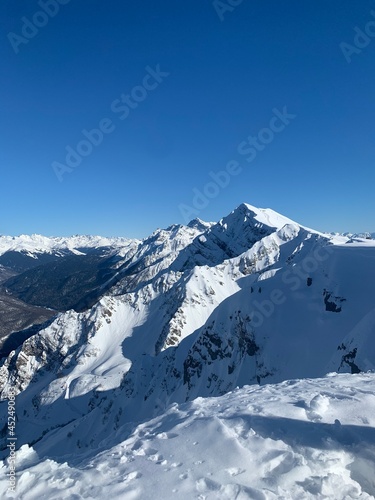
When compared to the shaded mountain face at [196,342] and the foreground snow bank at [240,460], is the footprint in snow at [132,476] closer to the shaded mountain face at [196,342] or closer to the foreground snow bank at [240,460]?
the foreground snow bank at [240,460]

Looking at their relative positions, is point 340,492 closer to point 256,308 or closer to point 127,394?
point 256,308

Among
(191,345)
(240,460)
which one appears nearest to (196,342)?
(191,345)

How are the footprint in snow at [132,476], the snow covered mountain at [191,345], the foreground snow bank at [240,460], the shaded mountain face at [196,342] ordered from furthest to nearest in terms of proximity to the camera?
the shaded mountain face at [196,342]
the snow covered mountain at [191,345]
the footprint in snow at [132,476]
the foreground snow bank at [240,460]

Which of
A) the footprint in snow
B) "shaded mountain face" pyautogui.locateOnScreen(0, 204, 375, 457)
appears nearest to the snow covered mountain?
"shaded mountain face" pyautogui.locateOnScreen(0, 204, 375, 457)

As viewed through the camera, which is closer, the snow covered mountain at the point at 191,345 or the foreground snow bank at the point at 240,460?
the foreground snow bank at the point at 240,460

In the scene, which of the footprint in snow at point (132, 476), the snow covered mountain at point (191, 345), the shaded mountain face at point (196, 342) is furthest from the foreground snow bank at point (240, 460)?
the shaded mountain face at point (196, 342)

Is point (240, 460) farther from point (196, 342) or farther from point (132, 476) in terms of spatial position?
point (196, 342)

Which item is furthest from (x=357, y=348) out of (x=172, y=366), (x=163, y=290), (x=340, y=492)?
(x=163, y=290)
